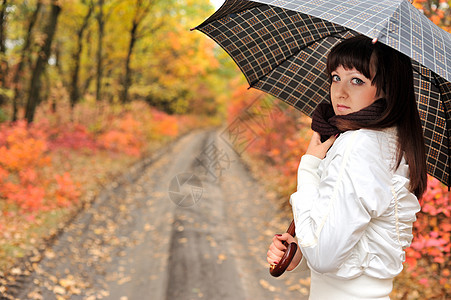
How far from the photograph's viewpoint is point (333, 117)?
5.63ft

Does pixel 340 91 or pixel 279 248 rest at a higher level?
pixel 340 91

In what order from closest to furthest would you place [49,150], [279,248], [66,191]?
[279,248]
[66,191]
[49,150]

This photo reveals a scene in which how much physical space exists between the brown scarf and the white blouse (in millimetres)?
79

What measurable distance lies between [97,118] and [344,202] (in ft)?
51.6

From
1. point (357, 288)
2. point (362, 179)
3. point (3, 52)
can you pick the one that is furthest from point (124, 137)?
point (362, 179)

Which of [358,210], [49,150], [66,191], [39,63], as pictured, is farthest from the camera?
[49,150]

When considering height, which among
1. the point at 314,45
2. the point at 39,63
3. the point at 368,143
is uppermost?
the point at 314,45

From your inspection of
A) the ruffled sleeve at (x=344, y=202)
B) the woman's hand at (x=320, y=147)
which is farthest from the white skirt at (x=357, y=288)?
the woman's hand at (x=320, y=147)

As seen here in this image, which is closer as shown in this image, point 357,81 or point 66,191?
point 357,81

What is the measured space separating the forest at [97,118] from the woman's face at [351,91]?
3.23 m

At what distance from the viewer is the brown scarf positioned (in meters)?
1.59

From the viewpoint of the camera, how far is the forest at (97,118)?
551 cm

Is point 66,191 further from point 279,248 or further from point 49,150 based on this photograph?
point 279,248

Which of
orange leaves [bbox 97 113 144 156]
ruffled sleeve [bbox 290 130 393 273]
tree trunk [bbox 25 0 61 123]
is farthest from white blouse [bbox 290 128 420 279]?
orange leaves [bbox 97 113 144 156]
